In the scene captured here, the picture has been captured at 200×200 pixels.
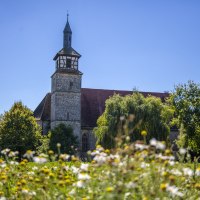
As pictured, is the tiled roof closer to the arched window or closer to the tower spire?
the arched window

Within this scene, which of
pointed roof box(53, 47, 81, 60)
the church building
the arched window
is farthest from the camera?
the arched window

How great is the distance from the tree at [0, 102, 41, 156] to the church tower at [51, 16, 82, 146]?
3105 millimetres

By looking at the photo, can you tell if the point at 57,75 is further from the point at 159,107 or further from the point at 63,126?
the point at 159,107

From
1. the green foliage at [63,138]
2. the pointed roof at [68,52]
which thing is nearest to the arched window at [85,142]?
the green foliage at [63,138]

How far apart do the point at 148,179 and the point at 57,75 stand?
126 feet

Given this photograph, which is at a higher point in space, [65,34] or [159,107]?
[65,34]

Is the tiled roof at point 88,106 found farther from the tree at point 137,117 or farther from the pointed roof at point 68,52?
the tree at point 137,117

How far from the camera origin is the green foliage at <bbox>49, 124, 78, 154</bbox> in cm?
3644

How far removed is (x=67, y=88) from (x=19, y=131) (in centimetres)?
760

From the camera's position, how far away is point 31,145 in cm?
3603

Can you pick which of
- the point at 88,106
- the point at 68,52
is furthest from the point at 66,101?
the point at 68,52

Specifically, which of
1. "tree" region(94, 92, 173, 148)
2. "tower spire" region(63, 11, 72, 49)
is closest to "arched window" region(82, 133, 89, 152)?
"tower spire" region(63, 11, 72, 49)

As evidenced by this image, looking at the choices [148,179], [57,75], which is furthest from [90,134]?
[148,179]

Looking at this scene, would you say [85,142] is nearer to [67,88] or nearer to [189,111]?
[67,88]
